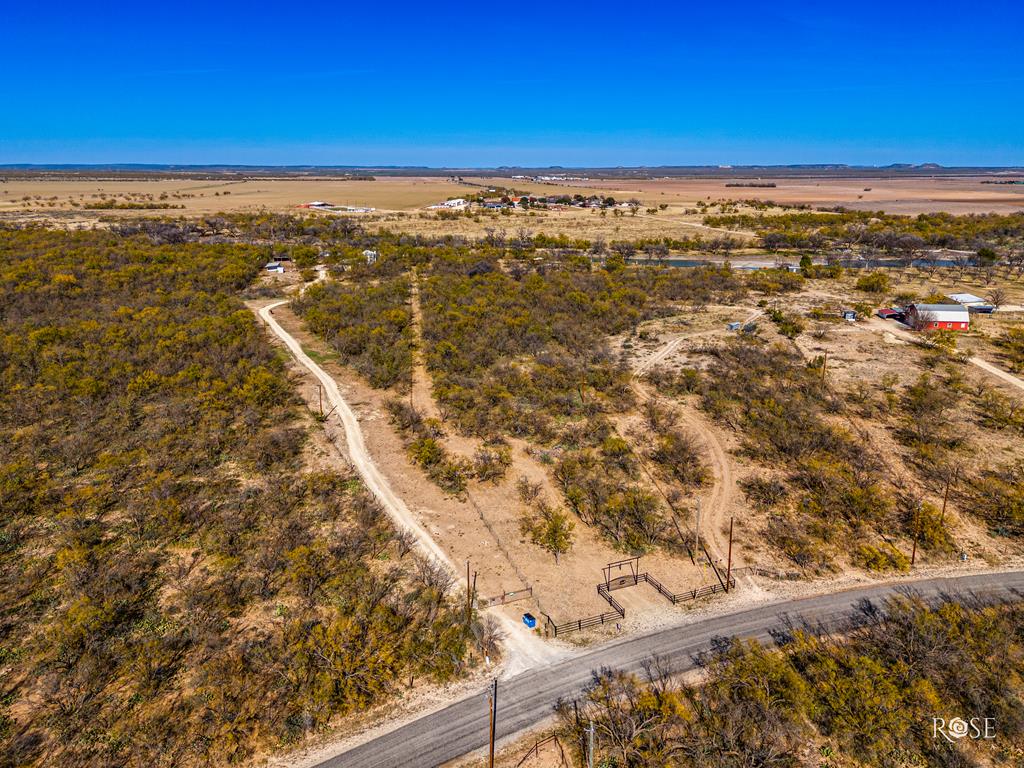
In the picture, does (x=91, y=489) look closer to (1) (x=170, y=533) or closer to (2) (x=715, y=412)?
(1) (x=170, y=533)

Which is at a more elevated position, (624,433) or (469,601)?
(624,433)

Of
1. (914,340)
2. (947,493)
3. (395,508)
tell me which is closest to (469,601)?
(395,508)

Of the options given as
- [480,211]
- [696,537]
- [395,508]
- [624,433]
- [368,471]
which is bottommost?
[696,537]

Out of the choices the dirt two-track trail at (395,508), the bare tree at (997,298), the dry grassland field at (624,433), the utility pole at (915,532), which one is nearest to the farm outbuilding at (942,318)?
the dry grassland field at (624,433)

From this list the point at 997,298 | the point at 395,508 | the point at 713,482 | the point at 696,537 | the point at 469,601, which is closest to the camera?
the point at 469,601

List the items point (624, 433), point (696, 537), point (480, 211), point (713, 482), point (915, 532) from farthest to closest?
point (480, 211), point (624, 433), point (713, 482), point (696, 537), point (915, 532)

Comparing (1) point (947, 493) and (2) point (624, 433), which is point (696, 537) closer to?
(2) point (624, 433)

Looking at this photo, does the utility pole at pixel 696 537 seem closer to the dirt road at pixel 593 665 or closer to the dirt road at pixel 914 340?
the dirt road at pixel 593 665

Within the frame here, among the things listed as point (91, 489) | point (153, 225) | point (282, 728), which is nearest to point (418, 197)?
point (153, 225)

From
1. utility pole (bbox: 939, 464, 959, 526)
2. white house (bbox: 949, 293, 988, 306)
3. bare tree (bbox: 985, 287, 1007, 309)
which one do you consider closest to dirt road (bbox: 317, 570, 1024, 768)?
utility pole (bbox: 939, 464, 959, 526)

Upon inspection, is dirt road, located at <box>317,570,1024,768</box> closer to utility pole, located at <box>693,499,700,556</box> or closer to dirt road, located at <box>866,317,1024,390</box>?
utility pole, located at <box>693,499,700,556</box>
